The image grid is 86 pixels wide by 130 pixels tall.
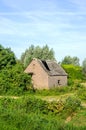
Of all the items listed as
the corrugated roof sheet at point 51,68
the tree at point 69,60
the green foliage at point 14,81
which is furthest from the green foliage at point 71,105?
the tree at point 69,60

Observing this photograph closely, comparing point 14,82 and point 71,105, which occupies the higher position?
point 14,82

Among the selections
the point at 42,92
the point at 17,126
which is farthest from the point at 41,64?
the point at 17,126

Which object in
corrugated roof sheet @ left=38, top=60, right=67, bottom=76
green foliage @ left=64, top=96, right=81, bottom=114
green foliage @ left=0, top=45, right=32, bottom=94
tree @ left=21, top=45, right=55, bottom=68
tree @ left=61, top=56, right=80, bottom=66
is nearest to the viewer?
green foliage @ left=64, top=96, right=81, bottom=114

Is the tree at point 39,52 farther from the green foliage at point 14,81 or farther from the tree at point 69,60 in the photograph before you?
the green foliage at point 14,81

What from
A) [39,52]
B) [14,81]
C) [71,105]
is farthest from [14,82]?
[39,52]

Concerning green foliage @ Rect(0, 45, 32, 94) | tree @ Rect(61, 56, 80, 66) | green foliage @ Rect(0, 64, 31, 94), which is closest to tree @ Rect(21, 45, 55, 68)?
tree @ Rect(61, 56, 80, 66)

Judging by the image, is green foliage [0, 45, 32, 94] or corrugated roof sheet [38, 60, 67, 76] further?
corrugated roof sheet [38, 60, 67, 76]

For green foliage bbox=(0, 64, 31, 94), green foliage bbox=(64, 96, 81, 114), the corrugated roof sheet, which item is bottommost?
green foliage bbox=(64, 96, 81, 114)

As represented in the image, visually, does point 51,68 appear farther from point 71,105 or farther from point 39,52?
point 39,52

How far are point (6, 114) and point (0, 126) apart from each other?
2.82 meters

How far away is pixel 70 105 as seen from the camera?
1036 inches

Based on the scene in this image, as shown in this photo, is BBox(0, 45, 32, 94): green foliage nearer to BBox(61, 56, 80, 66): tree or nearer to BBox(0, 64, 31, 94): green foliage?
BBox(0, 64, 31, 94): green foliage

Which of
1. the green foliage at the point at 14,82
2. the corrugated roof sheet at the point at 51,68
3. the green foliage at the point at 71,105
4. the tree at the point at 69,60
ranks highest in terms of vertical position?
the tree at the point at 69,60

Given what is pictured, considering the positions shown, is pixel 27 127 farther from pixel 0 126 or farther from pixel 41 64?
pixel 41 64
